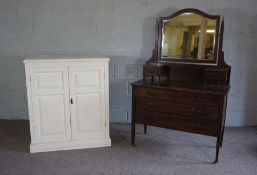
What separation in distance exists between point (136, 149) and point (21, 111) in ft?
5.40

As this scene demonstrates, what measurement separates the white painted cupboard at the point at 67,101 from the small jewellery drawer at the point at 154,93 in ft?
1.04

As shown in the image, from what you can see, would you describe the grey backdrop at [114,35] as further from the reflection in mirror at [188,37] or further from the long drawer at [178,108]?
the long drawer at [178,108]

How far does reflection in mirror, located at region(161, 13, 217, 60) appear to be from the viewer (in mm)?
2723

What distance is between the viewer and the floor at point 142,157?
2299 millimetres

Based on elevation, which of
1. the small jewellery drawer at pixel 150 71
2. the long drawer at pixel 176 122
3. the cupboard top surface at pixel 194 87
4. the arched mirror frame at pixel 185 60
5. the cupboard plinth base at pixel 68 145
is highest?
the arched mirror frame at pixel 185 60

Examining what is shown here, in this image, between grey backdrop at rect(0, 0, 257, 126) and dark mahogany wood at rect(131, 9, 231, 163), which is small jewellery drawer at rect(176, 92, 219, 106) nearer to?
dark mahogany wood at rect(131, 9, 231, 163)

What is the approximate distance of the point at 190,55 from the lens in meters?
2.80

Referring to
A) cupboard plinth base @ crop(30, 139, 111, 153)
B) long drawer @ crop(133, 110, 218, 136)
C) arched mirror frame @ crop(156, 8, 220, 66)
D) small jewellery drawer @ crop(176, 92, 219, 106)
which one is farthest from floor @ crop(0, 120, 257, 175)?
arched mirror frame @ crop(156, 8, 220, 66)

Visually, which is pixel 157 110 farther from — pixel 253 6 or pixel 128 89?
pixel 253 6

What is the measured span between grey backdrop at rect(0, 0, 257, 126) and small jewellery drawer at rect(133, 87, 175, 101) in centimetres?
69

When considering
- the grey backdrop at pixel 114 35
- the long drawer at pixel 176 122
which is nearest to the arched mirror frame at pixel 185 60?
the grey backdrop at pixel 114 35

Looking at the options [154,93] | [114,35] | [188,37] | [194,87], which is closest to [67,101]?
[154,93]

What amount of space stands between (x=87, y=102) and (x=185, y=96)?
3.19 feet

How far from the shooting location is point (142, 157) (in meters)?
2.53
